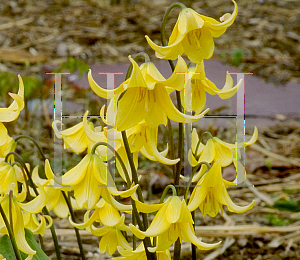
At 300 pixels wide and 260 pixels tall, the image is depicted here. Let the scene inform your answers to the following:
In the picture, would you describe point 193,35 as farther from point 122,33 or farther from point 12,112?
point 122,33

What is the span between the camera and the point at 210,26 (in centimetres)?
98

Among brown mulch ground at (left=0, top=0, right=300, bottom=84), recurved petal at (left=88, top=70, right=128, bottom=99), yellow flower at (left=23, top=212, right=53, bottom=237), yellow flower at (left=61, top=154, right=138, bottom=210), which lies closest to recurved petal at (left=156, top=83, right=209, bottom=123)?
recurved petal at (left=88, top=70, right=128, bottom=99)

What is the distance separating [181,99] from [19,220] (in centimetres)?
61

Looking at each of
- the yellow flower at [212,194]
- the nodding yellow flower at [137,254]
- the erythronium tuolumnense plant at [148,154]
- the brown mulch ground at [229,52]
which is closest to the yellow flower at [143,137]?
the erythronium tuolumnense plant at [148,154]

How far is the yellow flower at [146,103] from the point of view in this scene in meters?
0.95

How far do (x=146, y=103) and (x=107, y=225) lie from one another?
0.42 m

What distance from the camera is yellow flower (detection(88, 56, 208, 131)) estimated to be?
0.95 m

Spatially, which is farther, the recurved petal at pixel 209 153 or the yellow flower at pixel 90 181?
the recurved petal at pixel 209 153

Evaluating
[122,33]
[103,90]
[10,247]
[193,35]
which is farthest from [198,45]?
[122,33]

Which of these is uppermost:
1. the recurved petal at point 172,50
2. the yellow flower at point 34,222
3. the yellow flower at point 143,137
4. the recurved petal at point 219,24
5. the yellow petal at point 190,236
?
the recurved petal at point 219,24

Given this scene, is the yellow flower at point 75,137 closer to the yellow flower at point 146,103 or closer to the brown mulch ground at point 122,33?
the yellow flower at point 146,103

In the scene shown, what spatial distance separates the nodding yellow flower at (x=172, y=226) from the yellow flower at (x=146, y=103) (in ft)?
0.72

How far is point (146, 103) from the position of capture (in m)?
0.99

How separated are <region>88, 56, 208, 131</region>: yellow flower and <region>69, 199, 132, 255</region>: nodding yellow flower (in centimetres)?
33
